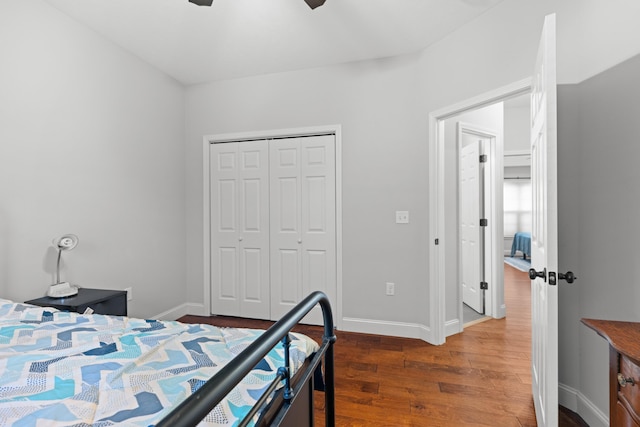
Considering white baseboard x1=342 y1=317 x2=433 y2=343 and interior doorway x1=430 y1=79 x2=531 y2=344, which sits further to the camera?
white baseboard x1=342 y1=317 x2=433 y2=343

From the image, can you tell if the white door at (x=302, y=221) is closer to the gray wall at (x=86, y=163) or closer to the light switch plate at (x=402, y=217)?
the light switch plate at (x=402, y=217)

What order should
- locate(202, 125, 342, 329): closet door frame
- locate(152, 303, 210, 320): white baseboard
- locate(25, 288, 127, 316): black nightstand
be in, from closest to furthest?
locate(25, 288, 127, 316): black nightstand, locate(202, 125, 342, 329): closet door frame, locate(152, 303, 210, 320): white baseboard

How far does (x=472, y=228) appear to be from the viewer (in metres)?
Answer: 3.83

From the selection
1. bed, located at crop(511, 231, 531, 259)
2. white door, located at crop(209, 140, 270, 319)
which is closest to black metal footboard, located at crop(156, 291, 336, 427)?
white door, located at crop(209, 140, 270, 319)

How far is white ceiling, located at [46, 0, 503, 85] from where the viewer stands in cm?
230

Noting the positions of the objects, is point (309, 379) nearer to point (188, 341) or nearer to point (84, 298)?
point (188, 341)

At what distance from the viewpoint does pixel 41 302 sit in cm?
202

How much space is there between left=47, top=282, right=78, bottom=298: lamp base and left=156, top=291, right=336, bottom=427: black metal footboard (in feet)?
6.16

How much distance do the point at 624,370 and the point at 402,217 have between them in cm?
214

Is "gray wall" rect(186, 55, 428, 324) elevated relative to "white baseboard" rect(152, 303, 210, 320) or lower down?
elevated

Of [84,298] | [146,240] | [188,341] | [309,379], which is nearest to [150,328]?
[188,341]

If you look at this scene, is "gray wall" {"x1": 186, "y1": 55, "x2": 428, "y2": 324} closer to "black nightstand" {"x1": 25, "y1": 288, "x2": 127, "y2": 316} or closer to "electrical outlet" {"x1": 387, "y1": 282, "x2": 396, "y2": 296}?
"electrical outlet" {"x1": 387, "y1": 282, "x2": 396, "y2": 296}

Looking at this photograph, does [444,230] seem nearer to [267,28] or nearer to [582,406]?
[582,406]

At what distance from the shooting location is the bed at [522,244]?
7.32 metres
